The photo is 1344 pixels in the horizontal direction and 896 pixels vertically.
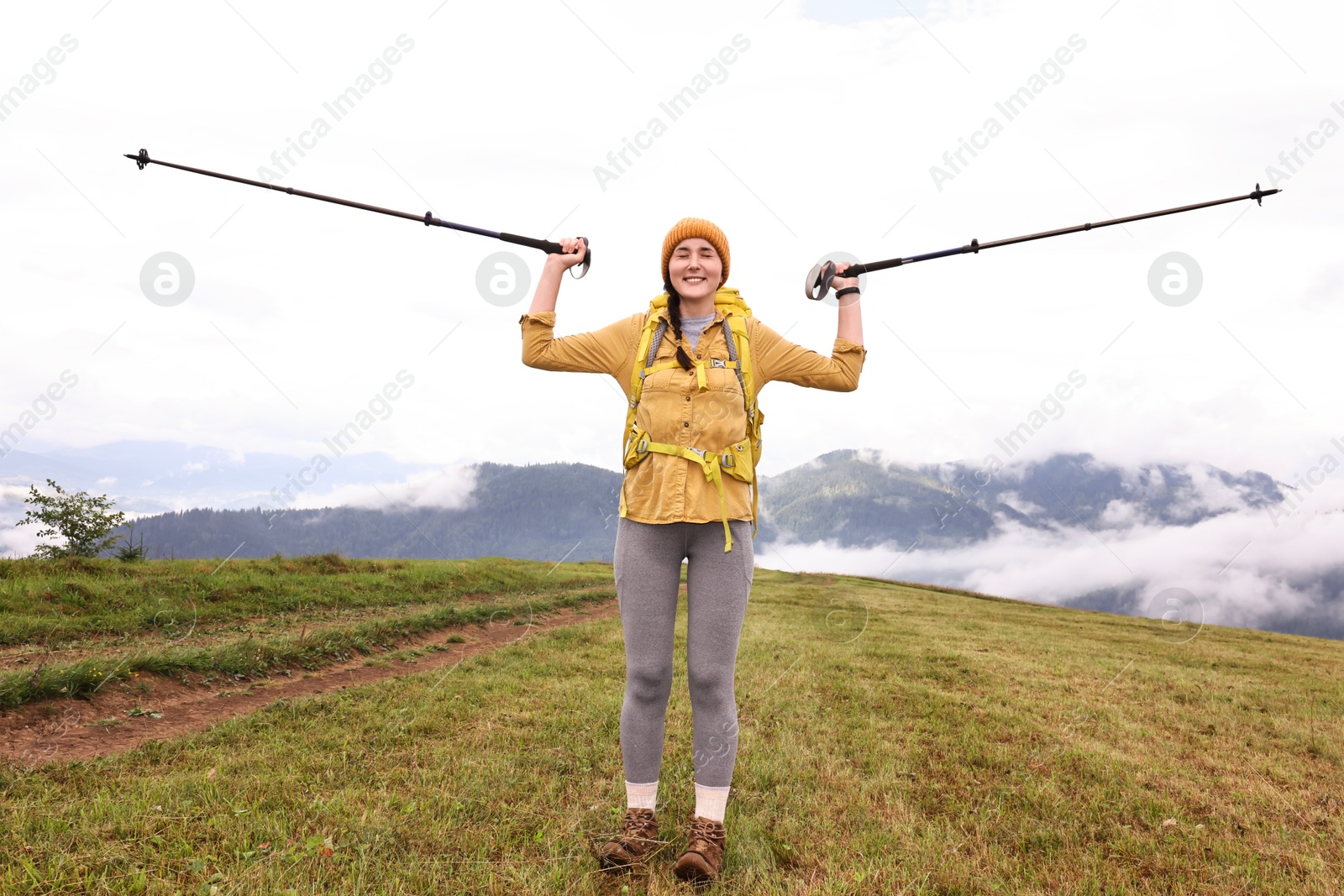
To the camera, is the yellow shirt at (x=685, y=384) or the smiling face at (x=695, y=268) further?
the smiling face at (x=695, y=268)

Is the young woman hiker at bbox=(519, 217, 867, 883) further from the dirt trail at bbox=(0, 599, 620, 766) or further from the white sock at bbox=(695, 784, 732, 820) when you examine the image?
the dirt trail at bbox=(0, 599, 620, 766)

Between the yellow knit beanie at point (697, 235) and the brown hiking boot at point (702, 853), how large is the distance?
123 inches

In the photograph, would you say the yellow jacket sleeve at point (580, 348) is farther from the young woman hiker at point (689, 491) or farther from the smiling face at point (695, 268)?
the smiling face at point (695, 268)

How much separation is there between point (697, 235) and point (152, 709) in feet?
24.8

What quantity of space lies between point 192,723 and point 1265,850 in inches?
349

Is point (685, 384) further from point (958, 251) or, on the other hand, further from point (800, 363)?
point (958, 251)

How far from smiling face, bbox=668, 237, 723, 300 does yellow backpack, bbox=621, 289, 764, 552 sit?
0.45ft

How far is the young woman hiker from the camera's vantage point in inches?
150

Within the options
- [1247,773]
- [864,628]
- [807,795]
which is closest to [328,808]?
[807,795]

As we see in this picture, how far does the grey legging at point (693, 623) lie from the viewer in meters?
3.84

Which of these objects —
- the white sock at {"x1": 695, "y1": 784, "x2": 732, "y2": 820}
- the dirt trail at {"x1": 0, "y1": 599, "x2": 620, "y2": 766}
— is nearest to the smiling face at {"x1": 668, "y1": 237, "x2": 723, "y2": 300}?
the white sock at {"x1": 695, "y1": 784, "x2": 732, "y2": 820}

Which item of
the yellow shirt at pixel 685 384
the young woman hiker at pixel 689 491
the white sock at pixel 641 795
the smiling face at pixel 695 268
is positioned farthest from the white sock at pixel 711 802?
A: the smiling face at pixel 695 268

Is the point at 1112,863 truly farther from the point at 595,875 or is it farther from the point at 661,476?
the point at 661,476

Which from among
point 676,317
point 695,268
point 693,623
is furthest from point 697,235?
point 693,623
